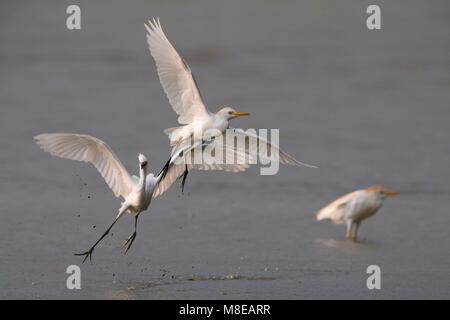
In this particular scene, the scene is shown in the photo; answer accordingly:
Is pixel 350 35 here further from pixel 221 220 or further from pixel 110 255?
pixel 110 255

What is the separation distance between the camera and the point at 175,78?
23.8 feet

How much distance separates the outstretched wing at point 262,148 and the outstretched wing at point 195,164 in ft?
1.20

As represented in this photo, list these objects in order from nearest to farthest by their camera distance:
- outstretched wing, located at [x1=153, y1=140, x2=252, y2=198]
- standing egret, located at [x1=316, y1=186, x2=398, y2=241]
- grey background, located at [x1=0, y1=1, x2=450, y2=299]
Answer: grey background, located at [x1=0, y1=1, x2=450, y2=299]
outstretched wing, located at [x1=153, y1=140, x2=252, y2=198]
standing egret, located at [x1=316, y1=186, x2=398, y2=241]

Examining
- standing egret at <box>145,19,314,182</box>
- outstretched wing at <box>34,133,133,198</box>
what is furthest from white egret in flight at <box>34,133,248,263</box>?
standing egret at <box>145,19,314,182</box>

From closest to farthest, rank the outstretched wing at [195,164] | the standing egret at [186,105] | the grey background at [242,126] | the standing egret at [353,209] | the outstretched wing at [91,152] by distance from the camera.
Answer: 1. the grey background at [242,126]
2. the outstretched wing at [91,152]
3. the outstretched wing at [195,164]
4. the standing egret at [186,105]
5. the standing egret at [353,209]

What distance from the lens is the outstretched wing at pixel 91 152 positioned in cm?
644

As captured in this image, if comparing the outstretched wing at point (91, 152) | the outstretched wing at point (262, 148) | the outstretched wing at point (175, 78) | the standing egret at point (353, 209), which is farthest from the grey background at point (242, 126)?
the outstretched wing at point (175, 78)

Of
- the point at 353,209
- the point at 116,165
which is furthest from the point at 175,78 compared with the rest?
the point at 353,209

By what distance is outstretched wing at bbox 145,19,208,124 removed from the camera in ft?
23.3

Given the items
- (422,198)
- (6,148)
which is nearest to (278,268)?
(422,198)

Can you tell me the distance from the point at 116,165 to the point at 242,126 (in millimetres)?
4166

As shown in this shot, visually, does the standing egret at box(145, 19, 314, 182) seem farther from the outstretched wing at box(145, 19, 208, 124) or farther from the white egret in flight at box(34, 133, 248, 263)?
the white egret in flight at box(34, 133, 248, 263)

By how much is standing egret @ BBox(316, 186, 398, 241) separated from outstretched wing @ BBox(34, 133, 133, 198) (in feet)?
6.40

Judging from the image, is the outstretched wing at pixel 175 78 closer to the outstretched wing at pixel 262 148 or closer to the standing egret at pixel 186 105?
the standing egret at pixel 186 105
